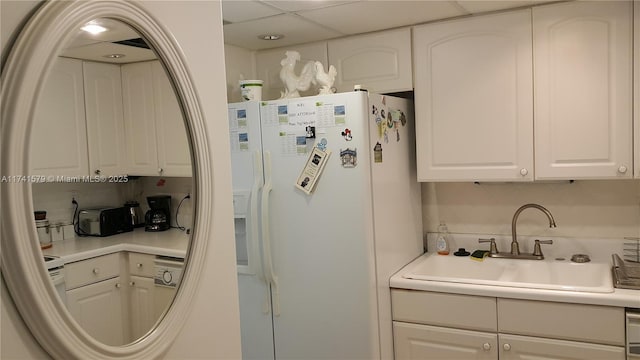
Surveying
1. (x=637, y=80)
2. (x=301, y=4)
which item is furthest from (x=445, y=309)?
(x=301, y=4)

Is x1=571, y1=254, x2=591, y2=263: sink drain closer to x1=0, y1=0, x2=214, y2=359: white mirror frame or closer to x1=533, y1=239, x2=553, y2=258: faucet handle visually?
x1=533, y1=239, x2=553, y2=258: faucet handle

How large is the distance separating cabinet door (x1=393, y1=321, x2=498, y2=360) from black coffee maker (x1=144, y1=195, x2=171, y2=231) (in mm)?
1787

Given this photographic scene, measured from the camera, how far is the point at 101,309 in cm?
94

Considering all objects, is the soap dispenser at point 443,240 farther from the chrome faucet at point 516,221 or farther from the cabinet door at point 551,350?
the cabinet door at point 551,350

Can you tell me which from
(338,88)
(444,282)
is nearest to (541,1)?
(338,88)

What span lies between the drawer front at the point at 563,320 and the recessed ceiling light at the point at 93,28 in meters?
2.09

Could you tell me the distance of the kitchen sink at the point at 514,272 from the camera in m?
2.55

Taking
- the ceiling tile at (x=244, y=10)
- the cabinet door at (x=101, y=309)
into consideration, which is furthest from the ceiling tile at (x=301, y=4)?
the cabinet door at (x=101, y=309)

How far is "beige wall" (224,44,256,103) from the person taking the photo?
3.05m

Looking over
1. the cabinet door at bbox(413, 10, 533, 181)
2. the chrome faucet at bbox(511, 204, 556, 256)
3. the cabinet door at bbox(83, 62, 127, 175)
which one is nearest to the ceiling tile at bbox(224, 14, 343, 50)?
the cabinet door at bbox(413, 10, 533, 181)

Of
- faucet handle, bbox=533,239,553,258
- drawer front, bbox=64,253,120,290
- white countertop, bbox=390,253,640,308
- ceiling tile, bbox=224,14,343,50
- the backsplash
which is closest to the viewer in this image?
drawer front, bbox=64,253,120,290

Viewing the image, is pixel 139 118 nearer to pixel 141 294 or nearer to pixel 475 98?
pixel 141 294

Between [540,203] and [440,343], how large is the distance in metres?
0.95

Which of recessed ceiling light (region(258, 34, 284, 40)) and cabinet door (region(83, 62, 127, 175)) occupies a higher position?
recessed ceiling light (region(258, 34, 284, 40))
